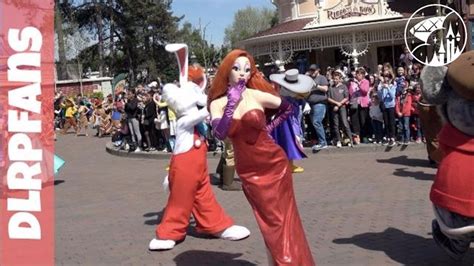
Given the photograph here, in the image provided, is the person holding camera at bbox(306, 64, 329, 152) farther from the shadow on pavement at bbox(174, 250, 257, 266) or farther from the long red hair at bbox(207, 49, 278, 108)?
the long red hair at bbox(207, 49, 278, 108)

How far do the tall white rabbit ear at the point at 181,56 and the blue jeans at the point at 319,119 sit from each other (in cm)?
689

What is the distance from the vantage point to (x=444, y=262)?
5.54 meters

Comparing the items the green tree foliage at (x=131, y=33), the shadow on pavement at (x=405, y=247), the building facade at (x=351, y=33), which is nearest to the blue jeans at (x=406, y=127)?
the shadow on pavement at (x=405, y=247)

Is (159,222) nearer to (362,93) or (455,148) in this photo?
(455,148)

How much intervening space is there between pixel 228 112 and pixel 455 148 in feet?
5.54

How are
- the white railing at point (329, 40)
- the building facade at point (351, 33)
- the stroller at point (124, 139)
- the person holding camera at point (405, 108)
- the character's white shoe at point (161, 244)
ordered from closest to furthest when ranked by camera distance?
the character's white shoe at point (161, 244)
the person holding camera at point (405, 108)
the stroller at point (124, 139)
the building facade at point (351, 33)
the white railing at point (329, 40)

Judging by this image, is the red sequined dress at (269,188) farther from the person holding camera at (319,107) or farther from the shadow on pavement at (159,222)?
the person holding camera at (319,107)

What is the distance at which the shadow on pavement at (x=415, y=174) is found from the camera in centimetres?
971

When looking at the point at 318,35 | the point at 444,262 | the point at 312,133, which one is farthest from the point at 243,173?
the point at 318,35

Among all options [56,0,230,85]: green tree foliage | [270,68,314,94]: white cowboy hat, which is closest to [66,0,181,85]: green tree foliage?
[56,0,230,85]: green tree foliage

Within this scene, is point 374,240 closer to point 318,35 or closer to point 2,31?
point 2,31

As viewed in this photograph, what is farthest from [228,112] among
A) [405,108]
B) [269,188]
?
[405,108]

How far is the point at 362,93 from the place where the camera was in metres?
13.6

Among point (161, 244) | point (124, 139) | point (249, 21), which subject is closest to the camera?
point (161, 244)
